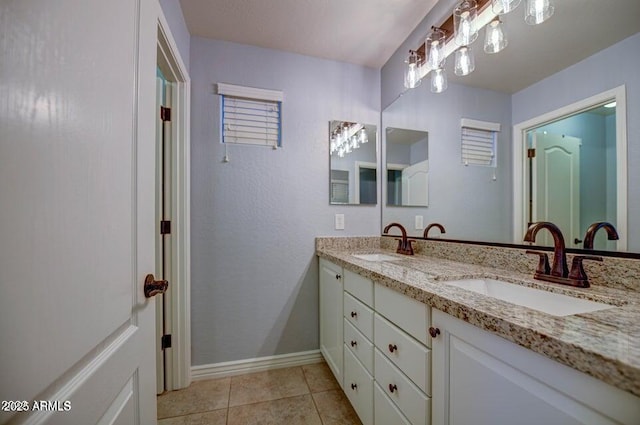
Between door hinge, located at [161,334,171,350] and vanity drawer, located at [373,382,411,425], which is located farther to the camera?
door hinge, located at [161,334,171,350]

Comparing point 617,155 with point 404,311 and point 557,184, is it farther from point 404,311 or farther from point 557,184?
point 404,311

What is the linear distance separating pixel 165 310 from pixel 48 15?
5.45 feet

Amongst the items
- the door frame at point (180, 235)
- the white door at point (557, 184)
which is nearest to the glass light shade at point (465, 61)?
the white door at point (557, 184)

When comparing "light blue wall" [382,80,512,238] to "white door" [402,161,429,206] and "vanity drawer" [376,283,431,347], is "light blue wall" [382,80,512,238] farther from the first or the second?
"vanity drawer" [376,283,431,347]

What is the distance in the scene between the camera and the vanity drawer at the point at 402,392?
2.64 feet

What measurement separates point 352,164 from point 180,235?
1.40 m

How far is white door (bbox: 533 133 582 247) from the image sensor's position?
3.04ft

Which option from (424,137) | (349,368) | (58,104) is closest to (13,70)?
(58,104)

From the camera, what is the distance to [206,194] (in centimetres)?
178

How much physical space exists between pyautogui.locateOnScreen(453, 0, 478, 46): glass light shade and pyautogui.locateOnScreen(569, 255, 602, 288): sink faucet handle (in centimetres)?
118

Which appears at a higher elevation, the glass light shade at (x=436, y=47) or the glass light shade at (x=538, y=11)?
the glass light shade at (x=436, y=47)

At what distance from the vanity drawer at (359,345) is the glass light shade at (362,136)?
4.74ft

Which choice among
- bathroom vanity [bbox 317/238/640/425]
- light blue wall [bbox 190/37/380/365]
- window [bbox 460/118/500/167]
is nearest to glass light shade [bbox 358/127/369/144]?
light blue wall [bbox 190/37/380/365]

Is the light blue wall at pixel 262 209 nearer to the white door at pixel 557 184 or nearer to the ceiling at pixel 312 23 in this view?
the ceiling at pixel 312 23
